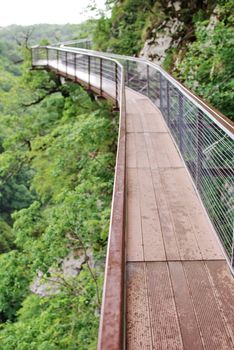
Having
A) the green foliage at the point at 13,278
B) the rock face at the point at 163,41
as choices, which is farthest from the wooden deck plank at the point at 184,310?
the rock face at the point at 163,41

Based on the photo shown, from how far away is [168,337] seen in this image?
202 centimetres

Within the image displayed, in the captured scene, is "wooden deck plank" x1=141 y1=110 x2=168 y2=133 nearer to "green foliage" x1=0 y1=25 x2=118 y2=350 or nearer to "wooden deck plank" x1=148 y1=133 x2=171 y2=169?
"wooden deck plank" x1=148 y1=133 x2=171 y2=169

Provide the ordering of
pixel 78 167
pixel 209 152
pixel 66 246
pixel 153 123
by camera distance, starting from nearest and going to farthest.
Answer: pixel 209 152, pixel 153 123, pixel 66 246, pixel 78 167

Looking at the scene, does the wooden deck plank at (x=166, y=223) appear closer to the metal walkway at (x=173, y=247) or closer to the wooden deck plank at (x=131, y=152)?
the metal walkway at (x=173, y=247)

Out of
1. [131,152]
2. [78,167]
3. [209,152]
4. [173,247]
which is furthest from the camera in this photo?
[78,167]

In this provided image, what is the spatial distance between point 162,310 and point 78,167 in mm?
8634

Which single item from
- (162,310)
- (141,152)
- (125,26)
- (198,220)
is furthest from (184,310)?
(125,26)

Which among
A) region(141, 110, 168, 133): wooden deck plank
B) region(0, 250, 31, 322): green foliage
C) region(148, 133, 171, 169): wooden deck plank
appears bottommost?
region(0, 250, 31, 322): green foliage

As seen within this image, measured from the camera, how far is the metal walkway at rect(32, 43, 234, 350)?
2.02 m

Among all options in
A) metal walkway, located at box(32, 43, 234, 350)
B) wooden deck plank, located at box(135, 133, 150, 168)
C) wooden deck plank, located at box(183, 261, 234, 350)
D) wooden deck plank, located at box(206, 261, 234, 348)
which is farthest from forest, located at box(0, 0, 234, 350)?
wooden deck plank, located at box(183, 261, 234, 350)

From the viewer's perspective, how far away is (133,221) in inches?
129

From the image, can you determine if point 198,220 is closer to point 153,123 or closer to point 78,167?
point 153,123

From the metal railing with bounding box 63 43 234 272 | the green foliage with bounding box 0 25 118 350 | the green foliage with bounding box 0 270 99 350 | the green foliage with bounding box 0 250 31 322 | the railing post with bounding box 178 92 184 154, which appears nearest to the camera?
the metal railing with bounding box 63 43 234 272

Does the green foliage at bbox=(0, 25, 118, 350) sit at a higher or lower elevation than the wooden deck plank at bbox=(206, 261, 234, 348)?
lower
